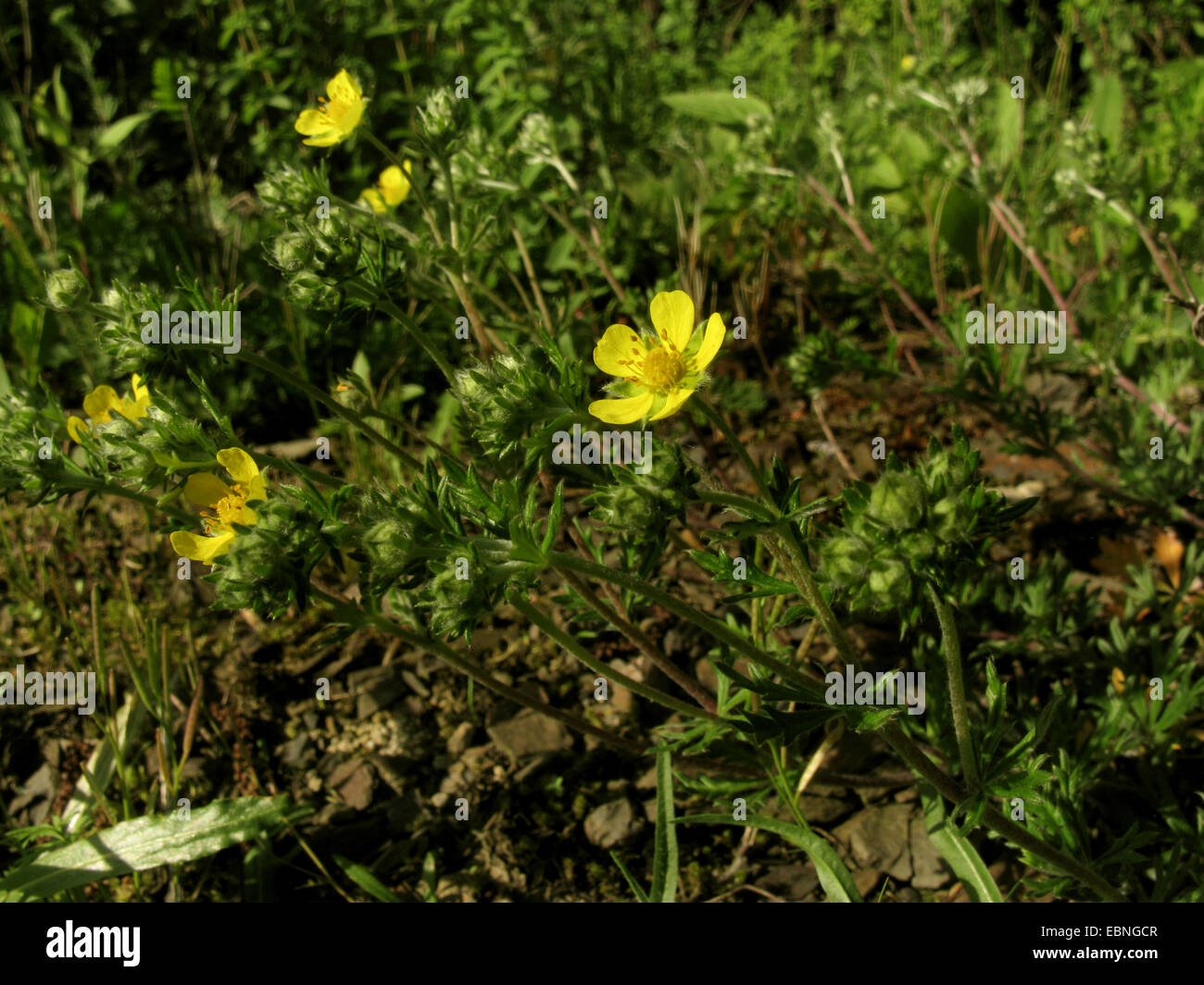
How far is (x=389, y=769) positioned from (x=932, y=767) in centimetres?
162

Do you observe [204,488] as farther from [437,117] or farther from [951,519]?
[951,519]

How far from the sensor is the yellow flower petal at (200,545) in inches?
77.0

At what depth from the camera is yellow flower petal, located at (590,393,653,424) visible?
1845 millimetres

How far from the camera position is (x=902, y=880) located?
2533 millimetres

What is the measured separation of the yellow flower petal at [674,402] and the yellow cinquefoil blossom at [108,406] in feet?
4.04

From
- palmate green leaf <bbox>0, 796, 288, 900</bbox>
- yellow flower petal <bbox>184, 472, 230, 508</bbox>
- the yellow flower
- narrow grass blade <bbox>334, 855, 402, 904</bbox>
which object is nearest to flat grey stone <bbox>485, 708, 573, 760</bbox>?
narrow grass blade <bbox>334, 855, 402, 904</bbox>

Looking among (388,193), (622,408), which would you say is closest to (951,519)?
(622,408)

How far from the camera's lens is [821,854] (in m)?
2.27

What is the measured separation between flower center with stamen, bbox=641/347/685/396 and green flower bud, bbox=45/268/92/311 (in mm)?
1408

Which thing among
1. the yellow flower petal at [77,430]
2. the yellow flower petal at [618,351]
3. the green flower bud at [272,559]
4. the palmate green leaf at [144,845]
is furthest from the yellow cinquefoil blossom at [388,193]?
the palmate green leaf at [144,845]

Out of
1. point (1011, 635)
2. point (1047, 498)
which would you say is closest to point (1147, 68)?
point (1047, 498)

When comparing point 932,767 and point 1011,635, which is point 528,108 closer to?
point 1011,635

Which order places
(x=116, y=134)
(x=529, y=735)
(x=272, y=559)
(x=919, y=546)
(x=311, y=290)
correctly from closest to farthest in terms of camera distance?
(x=919, y=546) → (x=272, y=559) → (x=311, y=290) → (x=529, y=735) → (x=116, y=134)

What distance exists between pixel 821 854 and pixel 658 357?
1.24 m
